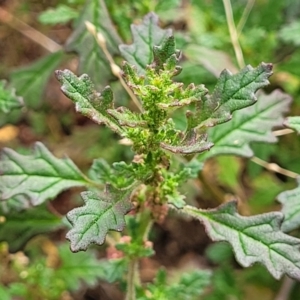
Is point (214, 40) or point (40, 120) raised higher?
point (214, 40)

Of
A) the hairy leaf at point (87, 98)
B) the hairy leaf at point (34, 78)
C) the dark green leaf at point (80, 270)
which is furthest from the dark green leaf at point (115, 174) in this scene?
the hairy leaf at point (34, 78)

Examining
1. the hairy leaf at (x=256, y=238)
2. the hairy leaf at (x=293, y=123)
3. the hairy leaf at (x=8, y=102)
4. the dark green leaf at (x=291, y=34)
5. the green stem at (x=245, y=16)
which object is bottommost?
the hairy leaf at (x=256, y=238)

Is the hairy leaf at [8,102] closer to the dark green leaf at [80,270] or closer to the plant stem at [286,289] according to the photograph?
the dark green leaf at [80,270]

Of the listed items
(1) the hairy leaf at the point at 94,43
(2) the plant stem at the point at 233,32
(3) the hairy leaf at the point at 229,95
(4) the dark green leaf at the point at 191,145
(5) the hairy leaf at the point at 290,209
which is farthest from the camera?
(2) the plant stem at the point at 233,32

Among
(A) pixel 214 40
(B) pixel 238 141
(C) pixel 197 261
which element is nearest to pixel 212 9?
(A) pixel 214 40

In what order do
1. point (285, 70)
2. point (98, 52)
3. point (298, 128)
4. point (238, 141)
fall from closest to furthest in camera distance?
point (298, 128) → point (238, 141) → point (98, 52) → point (285, 70)

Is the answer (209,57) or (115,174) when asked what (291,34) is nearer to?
(209,57)

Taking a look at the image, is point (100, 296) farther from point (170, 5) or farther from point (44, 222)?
point (170, 5)

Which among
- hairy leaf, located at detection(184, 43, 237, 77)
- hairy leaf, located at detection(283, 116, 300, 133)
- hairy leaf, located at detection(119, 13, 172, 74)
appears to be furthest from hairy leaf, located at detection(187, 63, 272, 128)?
hairy leaf, located at detection(184, 43, 237, 77)
